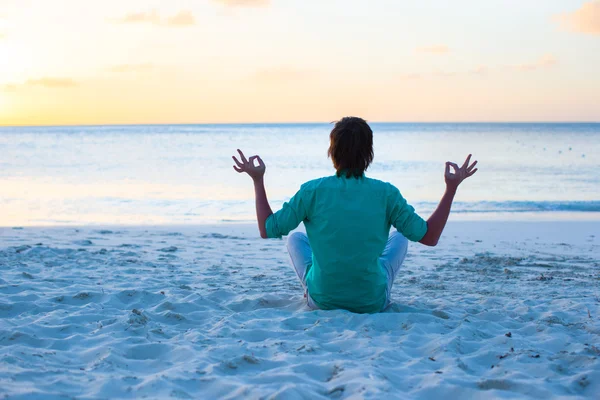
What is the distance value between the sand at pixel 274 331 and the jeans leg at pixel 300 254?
1.03 feet

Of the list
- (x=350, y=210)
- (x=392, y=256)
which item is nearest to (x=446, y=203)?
(x=350, y=210)

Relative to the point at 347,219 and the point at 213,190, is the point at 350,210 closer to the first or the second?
the point at 347,219

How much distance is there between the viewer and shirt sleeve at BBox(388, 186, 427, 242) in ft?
12.4

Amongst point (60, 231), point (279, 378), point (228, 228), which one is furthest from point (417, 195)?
point (279, 378)

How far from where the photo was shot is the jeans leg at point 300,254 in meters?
4.50

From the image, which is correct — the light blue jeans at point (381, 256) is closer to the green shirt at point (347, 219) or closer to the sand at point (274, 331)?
the sand at point (274, 331)

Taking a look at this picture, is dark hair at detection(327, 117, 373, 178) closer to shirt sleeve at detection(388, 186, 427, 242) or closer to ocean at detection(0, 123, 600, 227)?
shirt sleeve at detection(388, 186, 427, 242)

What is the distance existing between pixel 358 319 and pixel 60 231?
21.1 ft

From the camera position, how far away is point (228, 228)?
1005 centimetres

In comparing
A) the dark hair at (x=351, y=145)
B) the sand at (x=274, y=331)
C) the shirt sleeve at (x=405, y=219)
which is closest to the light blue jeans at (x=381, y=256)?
the sand at (x=274, y=331)

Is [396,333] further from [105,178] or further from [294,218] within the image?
[105,178]

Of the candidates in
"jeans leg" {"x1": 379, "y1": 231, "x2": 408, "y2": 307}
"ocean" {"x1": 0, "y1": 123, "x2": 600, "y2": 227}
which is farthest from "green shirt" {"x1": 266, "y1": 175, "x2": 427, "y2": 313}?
"ocean" {"x1": 0, "y1": 123, "x2": 600, "y2": 227}

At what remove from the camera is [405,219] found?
3842 millimetres

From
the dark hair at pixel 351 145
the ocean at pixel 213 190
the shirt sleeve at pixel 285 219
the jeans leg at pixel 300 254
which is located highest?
the dark hair at pixel 351 145
